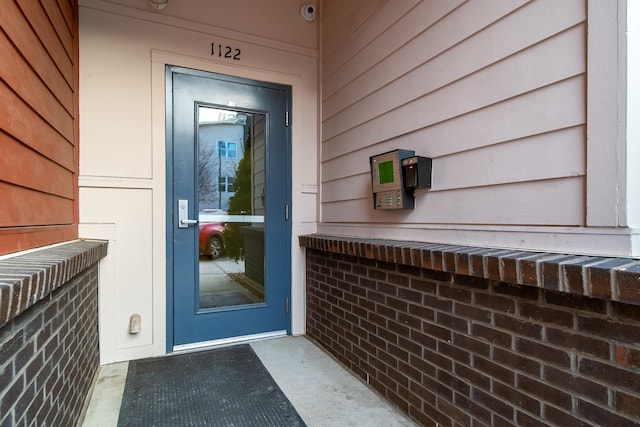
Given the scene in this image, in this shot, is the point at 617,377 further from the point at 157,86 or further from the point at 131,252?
the point at 157,86

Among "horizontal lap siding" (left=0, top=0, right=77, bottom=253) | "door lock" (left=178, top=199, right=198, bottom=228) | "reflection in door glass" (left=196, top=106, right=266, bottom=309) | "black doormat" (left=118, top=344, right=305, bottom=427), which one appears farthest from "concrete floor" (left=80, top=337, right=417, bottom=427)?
"door lock" (left=178, top=199, right=198, bottom=228)

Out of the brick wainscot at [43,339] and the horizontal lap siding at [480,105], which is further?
the horizontal lap siding at [480,105]

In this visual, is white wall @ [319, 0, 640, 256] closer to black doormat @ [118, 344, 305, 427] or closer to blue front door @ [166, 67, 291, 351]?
blue front door @ [166, 67, 291, 351]

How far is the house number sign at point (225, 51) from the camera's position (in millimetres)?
2729

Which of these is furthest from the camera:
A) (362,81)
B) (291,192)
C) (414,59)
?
(291,192)

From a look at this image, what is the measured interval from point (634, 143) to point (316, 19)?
2668mm

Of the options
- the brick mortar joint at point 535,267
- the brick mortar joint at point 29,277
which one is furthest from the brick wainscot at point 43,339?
the brick mortar joint at point 535,267

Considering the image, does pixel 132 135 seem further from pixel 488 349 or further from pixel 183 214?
pixel 488 349

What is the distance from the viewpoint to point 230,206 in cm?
281

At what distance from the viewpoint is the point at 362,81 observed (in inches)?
95.7

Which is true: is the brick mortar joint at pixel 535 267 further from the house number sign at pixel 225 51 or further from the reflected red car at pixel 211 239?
the house number sign at pixel 225 51

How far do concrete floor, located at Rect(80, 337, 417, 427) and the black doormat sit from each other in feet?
0.19

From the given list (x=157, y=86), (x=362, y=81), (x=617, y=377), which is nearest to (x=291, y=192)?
(x=362, y=81)

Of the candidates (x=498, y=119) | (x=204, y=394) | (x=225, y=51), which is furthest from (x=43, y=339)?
(x=225, y=51)
